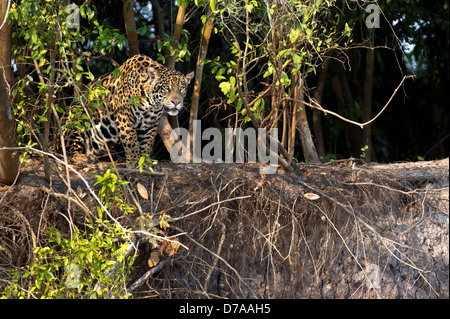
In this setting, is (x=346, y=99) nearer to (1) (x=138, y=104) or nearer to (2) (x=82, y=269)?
(1) (x=138, y=104)

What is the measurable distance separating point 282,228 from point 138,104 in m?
2.09

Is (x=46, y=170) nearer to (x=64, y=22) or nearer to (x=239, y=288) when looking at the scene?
(x=64, y=22)

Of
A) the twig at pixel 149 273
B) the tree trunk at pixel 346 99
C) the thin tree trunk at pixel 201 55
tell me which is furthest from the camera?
the tree trunk at pixel 346 99

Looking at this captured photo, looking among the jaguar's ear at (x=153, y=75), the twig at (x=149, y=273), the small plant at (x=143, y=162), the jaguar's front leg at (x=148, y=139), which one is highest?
the jaguar's ear at (x=153, y=75)

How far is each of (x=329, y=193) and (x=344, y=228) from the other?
1.20ft

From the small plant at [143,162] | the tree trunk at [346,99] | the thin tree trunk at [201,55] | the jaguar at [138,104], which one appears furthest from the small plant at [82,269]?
the tree trunk at [346,99]

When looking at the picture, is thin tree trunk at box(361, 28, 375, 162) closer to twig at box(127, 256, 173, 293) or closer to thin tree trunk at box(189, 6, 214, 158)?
thin tree trunk at box(189, 6, 214, 158)

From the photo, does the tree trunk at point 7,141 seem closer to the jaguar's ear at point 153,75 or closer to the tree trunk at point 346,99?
the jaguar's ear at point 153,75

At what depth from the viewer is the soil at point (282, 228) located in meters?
6.32

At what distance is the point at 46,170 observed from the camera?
627 cm

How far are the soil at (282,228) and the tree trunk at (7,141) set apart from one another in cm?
14

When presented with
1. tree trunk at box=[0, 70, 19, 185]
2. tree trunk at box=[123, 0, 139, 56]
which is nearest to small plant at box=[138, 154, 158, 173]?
tree trunk at box=[0, 70, 19, 185]
